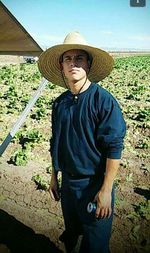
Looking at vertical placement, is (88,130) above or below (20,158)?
above

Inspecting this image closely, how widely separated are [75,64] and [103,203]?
1.08m

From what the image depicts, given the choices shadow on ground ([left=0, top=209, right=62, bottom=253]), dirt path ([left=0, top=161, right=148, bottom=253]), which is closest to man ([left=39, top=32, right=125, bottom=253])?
shadow on ground ([left=0, top=209, right=62, bottom=253])

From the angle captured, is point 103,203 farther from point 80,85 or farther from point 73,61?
point 73,61

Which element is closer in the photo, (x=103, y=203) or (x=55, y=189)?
(x=103, y=203)

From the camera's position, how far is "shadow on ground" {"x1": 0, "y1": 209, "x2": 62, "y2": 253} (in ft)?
12.3

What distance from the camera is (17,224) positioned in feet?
13.9

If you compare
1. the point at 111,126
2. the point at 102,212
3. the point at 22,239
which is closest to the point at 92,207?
the point at 102,212

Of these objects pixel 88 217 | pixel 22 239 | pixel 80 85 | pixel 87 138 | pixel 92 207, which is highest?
pixel 80 85

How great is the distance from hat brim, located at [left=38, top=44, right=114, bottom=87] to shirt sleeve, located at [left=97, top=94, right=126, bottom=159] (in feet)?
1.49

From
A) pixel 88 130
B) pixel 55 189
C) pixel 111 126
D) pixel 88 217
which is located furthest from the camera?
pixel 55 189

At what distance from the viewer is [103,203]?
2355 mm

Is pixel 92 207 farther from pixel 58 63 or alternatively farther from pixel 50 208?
pixel 50 208

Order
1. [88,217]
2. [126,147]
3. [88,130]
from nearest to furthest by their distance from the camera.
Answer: [88,130], [88,217], [126,147]

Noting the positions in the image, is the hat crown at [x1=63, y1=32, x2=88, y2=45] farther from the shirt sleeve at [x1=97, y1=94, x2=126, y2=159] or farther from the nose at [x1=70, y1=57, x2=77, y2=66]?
the shirt sleeve at [x1=97, y1=94, x2=126, y2=159]
